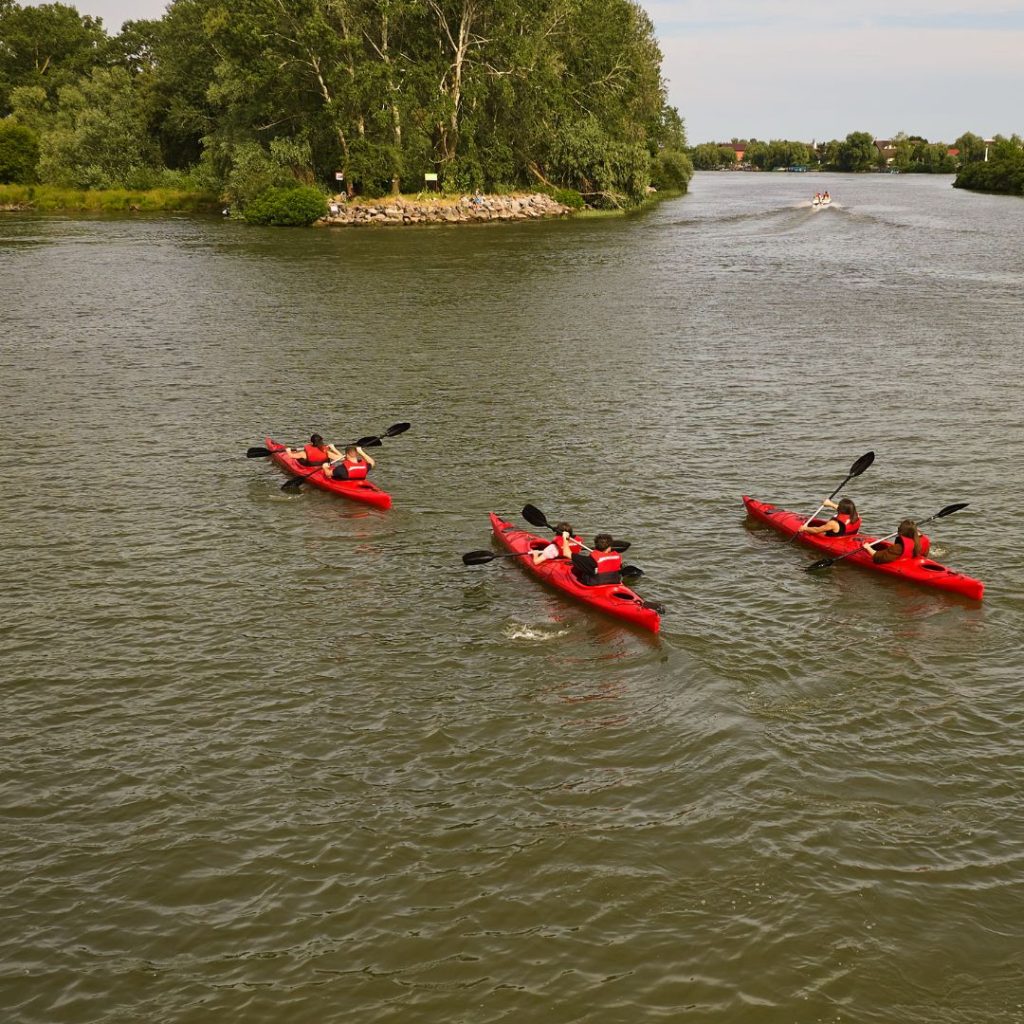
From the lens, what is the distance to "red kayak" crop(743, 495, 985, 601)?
16.2 m

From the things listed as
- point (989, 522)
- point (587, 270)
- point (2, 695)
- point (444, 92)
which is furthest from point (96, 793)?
point (444, 92)

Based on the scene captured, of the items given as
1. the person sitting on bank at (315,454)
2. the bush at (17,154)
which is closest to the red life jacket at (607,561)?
the person sitting on bank at (315,454)

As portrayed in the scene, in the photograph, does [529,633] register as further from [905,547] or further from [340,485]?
[340,485]

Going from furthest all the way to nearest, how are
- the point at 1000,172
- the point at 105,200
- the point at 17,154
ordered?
the point at 1000,172, the point at 17,154, the point at 105,200

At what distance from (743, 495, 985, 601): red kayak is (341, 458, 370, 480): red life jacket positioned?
291 inches

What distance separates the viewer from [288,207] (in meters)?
66.6

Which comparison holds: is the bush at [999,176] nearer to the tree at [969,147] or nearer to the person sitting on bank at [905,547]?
the tree at [969,147]

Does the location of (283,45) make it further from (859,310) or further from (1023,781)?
(1023,781)

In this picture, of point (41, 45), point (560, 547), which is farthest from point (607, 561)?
point (41, 45)

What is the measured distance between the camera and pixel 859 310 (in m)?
40.5

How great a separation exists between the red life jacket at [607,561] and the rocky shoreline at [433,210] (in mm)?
56577

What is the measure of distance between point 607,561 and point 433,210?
58676 millimetres

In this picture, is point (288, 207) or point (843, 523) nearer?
point (843, 523)

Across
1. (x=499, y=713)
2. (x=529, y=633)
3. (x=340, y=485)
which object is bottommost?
(x=499, y=713)
